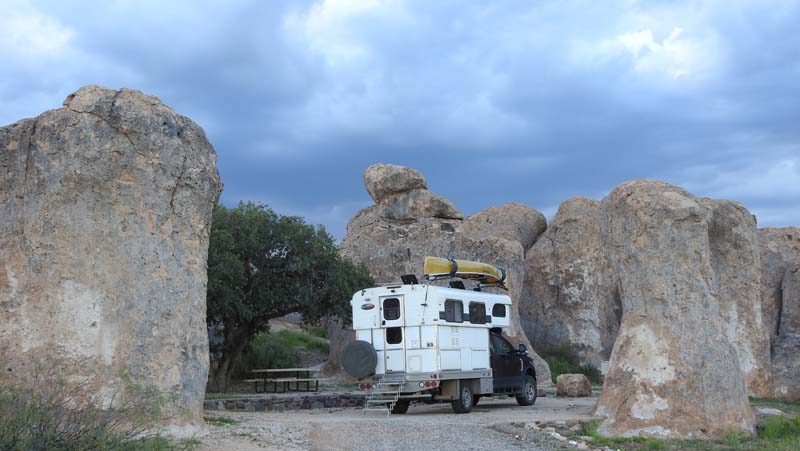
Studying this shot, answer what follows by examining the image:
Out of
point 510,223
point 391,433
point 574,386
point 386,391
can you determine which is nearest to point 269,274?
point 386,391

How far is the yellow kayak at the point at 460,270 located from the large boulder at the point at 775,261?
29.5 ft

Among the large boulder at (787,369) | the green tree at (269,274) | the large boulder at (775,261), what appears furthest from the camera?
the large boulder at (775,261)

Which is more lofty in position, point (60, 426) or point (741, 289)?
point (741, 289)

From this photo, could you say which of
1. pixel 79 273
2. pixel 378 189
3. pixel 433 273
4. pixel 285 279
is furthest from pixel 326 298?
pixel 79 273

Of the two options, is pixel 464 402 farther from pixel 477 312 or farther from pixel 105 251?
pixel 105 251

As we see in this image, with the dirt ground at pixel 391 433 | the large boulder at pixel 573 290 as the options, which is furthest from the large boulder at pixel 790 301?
the dirt ground at pixel 391 433

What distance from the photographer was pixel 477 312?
1862cm

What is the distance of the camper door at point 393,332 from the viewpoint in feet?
56.6

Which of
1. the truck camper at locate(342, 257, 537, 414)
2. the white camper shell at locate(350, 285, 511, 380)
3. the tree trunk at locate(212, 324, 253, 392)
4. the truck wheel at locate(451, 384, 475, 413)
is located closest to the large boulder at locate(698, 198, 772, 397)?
the truck camper at locate(342, 257, 537, 414)

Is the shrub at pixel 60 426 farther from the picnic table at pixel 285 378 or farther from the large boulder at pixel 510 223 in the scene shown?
the large boulder at pixel 510 223

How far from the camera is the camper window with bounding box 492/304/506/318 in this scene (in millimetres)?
19375

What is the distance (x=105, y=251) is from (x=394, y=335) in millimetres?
7657

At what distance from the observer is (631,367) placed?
12703 mm

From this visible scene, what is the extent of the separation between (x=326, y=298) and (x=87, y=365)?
13.8 m
